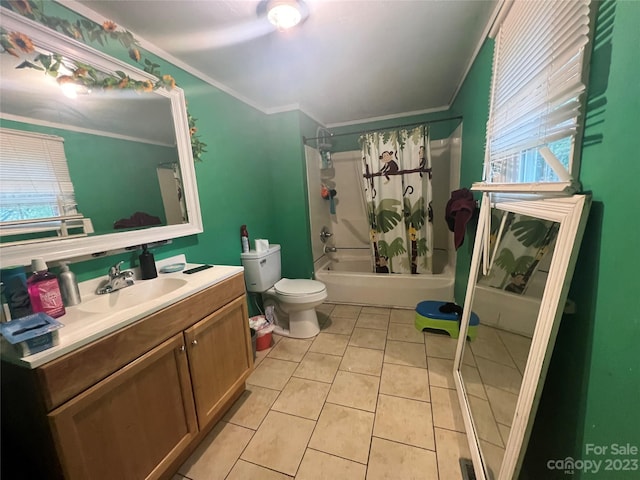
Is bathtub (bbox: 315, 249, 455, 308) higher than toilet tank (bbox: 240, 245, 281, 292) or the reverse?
the reverse

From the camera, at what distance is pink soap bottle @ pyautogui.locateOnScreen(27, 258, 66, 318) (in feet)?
2.98

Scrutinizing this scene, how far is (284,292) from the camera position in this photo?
210 centimetres

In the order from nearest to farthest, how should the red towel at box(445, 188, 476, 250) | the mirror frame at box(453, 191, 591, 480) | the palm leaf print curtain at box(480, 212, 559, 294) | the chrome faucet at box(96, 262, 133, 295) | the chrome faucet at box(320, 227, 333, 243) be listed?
the mirror frame at box(453, 191, 591, 480) → the palm leaf print curtain at box(480, 212, 559, 294) → the chrome faucet at box(96, 262, 133, 295) → the red towel at box(445, 188, 476, 250) → the chrome faucet at box(320, 227, 333, 243)

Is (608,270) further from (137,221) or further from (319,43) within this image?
(137,221)

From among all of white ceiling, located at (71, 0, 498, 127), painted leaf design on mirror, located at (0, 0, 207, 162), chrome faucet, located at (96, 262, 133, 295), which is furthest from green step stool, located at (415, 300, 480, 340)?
painted leaf design on mirror, located at (0, 0, 207, 162)

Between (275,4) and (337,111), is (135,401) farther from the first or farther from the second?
(337,111)

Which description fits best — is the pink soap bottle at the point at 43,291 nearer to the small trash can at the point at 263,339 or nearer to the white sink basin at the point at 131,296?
the white sink basin at the point at 131,296

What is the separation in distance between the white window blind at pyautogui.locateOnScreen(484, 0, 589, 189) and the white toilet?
1.57 m

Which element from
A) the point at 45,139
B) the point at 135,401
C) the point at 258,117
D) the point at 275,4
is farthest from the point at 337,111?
the point at 135,401

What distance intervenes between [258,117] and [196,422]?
2.50 meters

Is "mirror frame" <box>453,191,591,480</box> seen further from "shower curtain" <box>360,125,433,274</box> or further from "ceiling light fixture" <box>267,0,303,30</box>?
"shower curtain" <box>360,125,433,274</box>

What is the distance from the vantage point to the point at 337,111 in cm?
277

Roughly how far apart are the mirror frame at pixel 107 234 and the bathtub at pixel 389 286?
1.60 metres

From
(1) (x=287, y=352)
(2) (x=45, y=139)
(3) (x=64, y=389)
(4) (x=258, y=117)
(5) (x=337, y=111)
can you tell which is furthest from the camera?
(5) (x=337, y=111)
